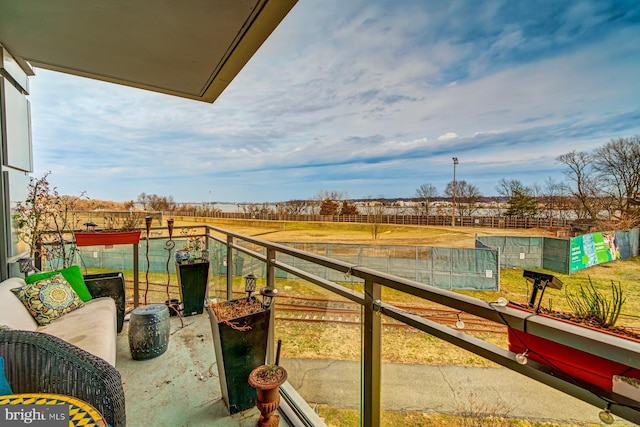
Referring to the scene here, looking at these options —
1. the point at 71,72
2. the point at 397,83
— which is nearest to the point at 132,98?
the point at 71,72

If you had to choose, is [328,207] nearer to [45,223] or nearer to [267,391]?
[45,223]

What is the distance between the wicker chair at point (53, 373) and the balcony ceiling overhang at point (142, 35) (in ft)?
5.34

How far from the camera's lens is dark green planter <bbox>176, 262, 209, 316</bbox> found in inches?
125

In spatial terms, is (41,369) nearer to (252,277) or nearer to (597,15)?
(252,277)

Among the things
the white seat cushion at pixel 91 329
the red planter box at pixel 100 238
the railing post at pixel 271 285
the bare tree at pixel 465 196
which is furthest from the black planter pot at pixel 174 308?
the bare tree at pixel 465 196

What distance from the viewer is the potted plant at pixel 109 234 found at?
Result: 2.92 metres

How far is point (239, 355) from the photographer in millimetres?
1699

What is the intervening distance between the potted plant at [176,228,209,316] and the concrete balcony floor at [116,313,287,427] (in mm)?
542

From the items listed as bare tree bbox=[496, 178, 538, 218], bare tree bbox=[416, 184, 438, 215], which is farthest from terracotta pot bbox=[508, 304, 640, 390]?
bare tree bbox=[416, 184, 438, 215]

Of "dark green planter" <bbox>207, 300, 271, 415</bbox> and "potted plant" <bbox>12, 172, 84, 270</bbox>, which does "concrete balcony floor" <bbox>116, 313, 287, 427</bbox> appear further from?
"potted plant" <bbox>12, 172, 84, 270</bbox>

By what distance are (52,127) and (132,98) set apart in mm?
1394

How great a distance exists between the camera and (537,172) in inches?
774

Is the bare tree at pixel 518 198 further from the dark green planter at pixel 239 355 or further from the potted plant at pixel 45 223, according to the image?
the potted plant at pixel 45 223

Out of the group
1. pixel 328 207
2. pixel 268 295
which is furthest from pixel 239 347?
pixel 328 207
